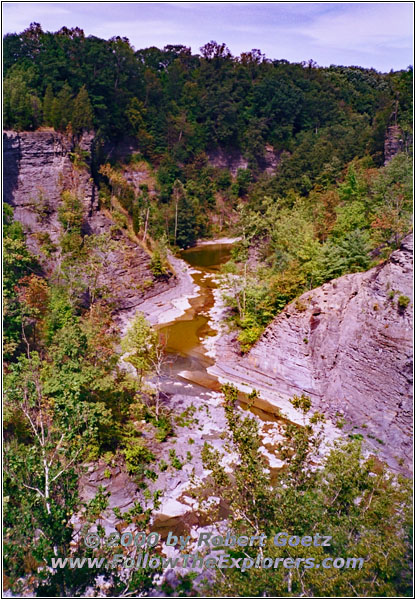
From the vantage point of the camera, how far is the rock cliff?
17.8 meters

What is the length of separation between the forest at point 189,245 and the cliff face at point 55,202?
112 cm

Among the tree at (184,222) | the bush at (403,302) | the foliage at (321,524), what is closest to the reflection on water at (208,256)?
the tree at (184,222)

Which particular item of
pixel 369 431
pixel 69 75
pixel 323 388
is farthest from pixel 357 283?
pixel 69 75

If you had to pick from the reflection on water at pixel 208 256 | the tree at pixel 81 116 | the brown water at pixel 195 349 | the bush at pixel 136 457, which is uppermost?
the tree at pixel 81 116

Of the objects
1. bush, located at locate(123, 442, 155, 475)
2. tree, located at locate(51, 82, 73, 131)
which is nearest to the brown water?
bush, located at locate(123, 442, 155, 475)

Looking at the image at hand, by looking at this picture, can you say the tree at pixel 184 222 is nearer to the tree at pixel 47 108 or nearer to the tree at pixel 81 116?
the tree at pixel 81 116

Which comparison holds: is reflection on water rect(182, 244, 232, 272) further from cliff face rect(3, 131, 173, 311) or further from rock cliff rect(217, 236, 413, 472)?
rock cliff rect(217, 236, 413, 472)

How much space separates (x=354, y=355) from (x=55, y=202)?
26.5m

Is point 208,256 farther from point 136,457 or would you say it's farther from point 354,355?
point 136,457

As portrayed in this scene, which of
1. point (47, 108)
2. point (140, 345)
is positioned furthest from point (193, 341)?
point (47, 108)

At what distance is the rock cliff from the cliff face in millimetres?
14072

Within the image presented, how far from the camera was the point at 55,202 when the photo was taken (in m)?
34.3

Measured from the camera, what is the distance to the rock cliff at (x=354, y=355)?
1784 cm

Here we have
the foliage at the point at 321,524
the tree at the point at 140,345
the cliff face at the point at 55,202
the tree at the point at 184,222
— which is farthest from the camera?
the tree at the point at 184,222
